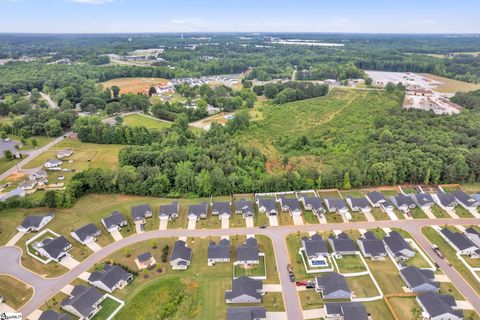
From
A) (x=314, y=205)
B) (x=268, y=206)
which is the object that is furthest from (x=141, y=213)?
(x=314, y=205)

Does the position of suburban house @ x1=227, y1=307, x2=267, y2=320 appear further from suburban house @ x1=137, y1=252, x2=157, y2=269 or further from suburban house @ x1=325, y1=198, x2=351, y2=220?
suburban house @ x1=325, y1=198, x2=351, y2=220

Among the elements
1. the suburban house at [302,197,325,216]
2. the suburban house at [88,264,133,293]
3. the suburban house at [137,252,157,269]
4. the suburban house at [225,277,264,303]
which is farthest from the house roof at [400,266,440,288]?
the suburban house at [88,264,133,293]

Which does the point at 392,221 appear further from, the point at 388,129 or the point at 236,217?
the point at 388,129

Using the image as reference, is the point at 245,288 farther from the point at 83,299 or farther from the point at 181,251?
the point at 83,299

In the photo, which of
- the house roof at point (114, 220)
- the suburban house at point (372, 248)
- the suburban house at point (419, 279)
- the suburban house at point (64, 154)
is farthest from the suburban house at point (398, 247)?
the suburban house at point (64, 154)

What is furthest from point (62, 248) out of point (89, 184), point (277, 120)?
point (277, 120)
